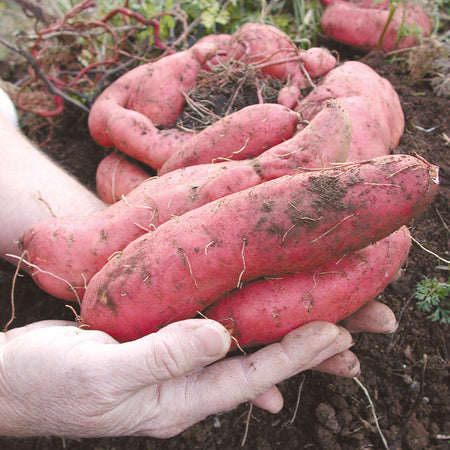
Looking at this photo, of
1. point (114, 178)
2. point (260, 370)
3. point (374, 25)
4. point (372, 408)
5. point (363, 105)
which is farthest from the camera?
point (374, 25)

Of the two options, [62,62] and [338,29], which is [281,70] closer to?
[338,29]

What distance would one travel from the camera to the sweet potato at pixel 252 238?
37.5 inches

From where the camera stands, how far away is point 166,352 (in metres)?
0.92

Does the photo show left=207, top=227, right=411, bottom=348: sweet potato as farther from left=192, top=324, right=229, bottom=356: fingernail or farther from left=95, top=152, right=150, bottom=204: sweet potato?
left=95, top=152, right=150, bottom=204: sweet potato

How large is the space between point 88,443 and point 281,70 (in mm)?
1536

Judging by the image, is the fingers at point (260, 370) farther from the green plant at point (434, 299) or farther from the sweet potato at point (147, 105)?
the sweet potato at point (147, 105)

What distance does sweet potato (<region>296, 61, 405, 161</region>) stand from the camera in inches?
55.8

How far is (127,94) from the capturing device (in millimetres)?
1782

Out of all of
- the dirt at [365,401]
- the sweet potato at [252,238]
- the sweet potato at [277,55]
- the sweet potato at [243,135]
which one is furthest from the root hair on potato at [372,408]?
the sweet potato at [277,55]

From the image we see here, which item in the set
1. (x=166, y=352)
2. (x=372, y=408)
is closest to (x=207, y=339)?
(x=166, y=352)

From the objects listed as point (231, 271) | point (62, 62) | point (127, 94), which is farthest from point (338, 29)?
point (231, 271)

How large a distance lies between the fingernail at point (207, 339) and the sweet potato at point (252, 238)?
0.15 metres

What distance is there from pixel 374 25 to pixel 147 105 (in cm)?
125

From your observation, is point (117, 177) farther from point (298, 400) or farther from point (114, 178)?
point (298, 400)
